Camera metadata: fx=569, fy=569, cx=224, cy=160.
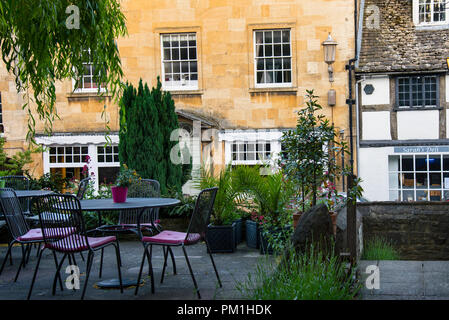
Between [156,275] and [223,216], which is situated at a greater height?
[223,216]

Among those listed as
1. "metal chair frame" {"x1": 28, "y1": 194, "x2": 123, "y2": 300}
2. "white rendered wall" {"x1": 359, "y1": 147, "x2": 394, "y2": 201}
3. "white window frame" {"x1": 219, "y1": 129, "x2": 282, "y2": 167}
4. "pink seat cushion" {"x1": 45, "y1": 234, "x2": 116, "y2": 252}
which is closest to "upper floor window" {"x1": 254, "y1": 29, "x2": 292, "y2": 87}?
"white window frame" {"x1": 219, "y1": 129, "x2": 282, "y2": 167}

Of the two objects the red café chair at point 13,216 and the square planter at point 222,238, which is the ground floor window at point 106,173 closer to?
the square planter at point 222,238

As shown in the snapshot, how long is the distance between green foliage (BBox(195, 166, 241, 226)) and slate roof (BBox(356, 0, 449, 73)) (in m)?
8.31

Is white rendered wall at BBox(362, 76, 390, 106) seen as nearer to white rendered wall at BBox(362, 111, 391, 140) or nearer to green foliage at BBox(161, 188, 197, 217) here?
white rendered wall at BBox(362, 111, 391, 140)

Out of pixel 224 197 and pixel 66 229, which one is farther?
pixel 224 197

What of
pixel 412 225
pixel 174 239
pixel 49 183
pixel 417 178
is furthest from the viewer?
pixel 417 178

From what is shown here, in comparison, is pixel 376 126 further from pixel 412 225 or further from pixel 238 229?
pixel 238 229

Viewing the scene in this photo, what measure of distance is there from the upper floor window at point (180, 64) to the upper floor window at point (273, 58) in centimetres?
175

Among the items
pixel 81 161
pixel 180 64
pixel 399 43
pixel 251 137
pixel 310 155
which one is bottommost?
pixel 81 161

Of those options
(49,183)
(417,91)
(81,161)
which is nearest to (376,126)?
(417,91)

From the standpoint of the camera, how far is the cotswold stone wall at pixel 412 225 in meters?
9.53

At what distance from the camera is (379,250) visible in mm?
8383

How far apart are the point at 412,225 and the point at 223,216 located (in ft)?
12.2
